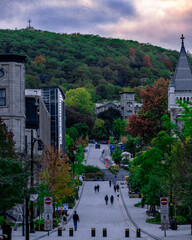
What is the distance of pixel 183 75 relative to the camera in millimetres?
104875

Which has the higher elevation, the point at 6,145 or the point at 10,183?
the point at 6,145

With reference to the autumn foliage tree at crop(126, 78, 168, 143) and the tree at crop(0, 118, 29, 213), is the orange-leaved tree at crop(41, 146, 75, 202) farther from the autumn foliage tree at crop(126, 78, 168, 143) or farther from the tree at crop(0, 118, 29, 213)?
the autumn foliage tree at crop(126, 78, 168, 143)

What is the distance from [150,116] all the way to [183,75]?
9.40 meters

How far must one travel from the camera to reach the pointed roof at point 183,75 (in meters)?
104

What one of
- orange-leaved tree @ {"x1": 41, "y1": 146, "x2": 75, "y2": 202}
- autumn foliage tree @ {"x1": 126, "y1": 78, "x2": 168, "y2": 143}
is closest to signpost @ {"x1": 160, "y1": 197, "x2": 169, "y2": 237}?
orange-leaved tree @ {"x1": 41, "y1": 146, "x2": 75, "y2": 202}

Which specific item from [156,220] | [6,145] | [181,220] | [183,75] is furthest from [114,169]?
[6,145]

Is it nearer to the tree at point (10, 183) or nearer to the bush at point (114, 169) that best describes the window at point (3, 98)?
the tree at point (10, 183)

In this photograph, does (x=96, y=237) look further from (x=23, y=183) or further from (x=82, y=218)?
(x=82, y=218)

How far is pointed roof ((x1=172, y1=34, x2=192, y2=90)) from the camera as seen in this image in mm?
103562

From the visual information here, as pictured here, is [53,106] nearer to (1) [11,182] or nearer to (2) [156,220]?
(2) [156,220]

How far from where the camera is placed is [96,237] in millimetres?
38281

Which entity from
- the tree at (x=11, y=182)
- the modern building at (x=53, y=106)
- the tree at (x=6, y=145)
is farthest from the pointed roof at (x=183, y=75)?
the tree at (x=11, y=182)

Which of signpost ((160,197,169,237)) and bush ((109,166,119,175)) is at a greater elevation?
signpost ((160,197,169,237))

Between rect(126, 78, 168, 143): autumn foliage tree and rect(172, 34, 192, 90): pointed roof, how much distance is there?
648cm
